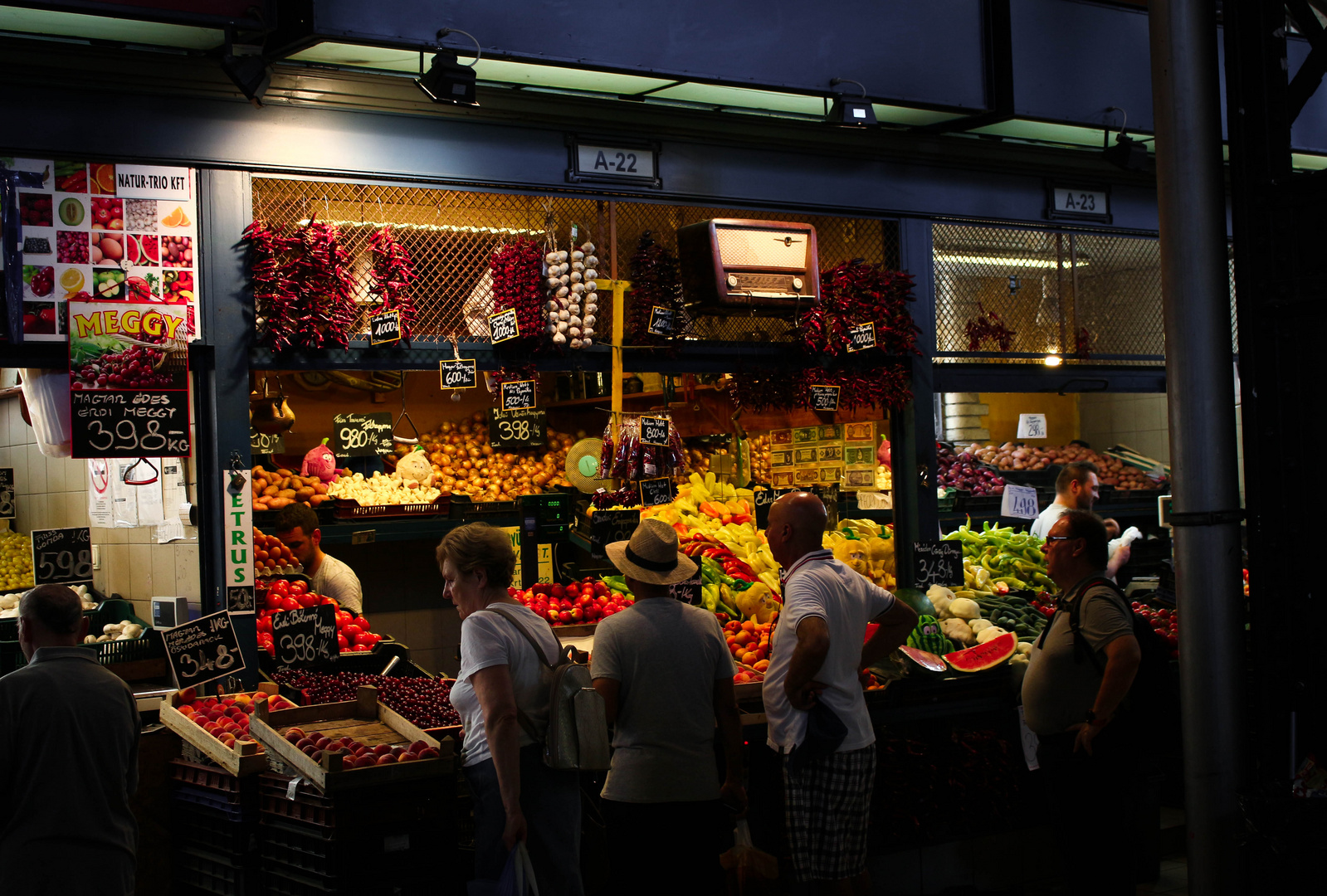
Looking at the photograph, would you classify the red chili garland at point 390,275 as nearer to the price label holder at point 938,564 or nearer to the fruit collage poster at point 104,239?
the fruit collage poster at point 104,239

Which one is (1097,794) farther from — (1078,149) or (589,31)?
(1078,149)

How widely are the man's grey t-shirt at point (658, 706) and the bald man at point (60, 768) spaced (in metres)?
1.57

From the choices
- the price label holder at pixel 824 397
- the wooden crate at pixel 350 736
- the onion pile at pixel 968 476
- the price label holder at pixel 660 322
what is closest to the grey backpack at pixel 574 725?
the wooden crate at pixel 350 736

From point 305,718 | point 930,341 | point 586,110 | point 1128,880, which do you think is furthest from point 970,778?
point 586,110

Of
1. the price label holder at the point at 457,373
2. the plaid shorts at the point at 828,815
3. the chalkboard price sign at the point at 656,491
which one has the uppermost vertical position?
the price label holder at the point at 457,373

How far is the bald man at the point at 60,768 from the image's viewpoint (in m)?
3.46

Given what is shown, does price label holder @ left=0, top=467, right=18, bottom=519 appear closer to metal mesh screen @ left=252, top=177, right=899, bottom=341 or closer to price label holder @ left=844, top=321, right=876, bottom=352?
metal mesh screen @ left=252, top=177, right=899, bottom=341

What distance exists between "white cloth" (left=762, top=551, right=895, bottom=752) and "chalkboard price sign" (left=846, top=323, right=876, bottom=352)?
2.62 m

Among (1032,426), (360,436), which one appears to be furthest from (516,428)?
(1032,426)

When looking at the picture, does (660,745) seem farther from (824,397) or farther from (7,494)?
(7,494)

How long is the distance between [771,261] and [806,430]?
7.28ft

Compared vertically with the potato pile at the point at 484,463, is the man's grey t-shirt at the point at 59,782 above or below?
below

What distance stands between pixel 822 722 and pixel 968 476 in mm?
6178

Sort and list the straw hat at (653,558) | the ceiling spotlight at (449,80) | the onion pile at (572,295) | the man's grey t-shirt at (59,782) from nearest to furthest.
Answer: the man's grey t-shirt at (59,782)
the straw hat at (653,558)
the ceiling spotlight at (449,80)
the onion pile at (572,295)
